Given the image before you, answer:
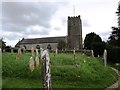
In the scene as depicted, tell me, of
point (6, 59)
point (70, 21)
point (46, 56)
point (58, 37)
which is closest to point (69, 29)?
point (70, 21)

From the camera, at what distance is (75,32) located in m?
109

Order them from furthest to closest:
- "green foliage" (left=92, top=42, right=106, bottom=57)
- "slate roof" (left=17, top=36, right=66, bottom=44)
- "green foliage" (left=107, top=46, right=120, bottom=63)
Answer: "slate roof" (left=17, top=36, right=66, bottom=44), "green foliage" (left=92, top=42, right=106, bottom=57), "green foliage" (left=107, top=46, right=120, bottom=63)

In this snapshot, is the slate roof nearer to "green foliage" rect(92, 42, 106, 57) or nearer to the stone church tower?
the stone church tower

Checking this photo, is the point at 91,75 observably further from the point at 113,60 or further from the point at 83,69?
the point at 113,60

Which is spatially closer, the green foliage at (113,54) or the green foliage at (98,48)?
the green foliage at (113,54)

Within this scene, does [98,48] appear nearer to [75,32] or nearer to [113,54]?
[113,54]

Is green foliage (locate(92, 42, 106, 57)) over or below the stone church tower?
below

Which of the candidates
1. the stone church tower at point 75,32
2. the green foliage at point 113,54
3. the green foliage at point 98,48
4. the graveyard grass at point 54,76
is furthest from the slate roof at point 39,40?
the graveyard grass at point 54,76

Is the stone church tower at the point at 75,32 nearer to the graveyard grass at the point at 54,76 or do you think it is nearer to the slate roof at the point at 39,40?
the slate roof at the point at 39,40

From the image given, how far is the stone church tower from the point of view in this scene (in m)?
107

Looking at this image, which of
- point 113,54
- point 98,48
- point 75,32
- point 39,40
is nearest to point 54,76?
point 113,54

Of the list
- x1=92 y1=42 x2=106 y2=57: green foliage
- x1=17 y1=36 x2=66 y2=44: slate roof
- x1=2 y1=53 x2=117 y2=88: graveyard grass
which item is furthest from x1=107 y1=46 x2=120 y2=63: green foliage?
x1=17 y1=36 x2=66 y2=44: slate roof

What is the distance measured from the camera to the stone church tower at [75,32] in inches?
4225

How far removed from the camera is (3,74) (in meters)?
21.4
